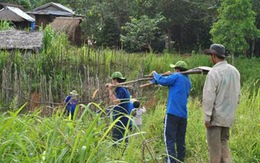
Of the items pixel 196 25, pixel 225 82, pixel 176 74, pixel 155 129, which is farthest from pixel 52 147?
pixel 196 25

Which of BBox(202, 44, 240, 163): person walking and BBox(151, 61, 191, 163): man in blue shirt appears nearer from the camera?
BBox(202, 44, 240, 163): person walking

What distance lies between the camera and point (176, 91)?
4.83m

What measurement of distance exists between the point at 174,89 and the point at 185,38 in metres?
15.8

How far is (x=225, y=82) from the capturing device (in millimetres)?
4258

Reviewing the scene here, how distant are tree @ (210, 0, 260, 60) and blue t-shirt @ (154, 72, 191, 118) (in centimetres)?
953

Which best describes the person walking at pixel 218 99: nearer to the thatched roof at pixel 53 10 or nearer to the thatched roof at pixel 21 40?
the thatched roof at pixel 21 40

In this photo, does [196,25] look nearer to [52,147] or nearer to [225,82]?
[225,82]

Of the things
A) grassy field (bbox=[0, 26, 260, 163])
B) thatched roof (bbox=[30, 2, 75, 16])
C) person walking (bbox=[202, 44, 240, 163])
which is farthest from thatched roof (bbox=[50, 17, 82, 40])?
person walking (bbox=[202, 44, 240, 163])

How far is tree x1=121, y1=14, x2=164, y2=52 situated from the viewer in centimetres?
1723

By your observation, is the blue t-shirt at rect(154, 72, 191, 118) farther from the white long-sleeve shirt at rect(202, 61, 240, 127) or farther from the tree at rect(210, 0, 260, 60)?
the tree at rect(210, 0, 260, 60)

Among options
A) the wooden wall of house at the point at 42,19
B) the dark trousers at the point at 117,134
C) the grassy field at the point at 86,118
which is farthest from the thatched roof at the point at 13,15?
the dark trousers at the point at 117,134

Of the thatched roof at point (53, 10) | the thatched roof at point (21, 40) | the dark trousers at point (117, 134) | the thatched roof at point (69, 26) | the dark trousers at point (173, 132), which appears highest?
the thatched roof at point (53, 10)

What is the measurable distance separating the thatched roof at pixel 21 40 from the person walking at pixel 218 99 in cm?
787

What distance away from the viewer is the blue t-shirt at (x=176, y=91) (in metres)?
4.80
